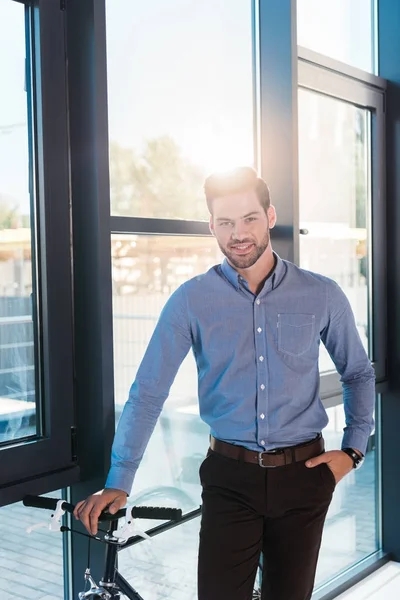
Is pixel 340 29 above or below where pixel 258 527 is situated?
above

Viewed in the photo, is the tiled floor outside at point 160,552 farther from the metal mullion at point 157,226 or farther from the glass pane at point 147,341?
the metal mullion at point 157,226

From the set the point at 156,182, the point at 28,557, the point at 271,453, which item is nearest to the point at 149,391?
the point at 271,453

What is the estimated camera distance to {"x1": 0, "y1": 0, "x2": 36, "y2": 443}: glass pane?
1919 millimetres

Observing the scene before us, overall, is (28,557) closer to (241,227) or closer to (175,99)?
(241,227)

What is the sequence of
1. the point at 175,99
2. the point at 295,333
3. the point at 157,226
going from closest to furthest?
the point at 295,333 < the point at 157,226 < the point at 175,99

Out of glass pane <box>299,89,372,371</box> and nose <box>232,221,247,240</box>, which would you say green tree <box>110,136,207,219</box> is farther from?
glass pane <box>299,89,372,371</box>

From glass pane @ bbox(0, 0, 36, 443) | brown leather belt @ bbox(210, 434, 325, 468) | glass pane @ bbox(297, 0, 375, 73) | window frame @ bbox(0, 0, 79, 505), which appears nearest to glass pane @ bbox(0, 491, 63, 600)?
window frame @ bbox(0, 0, 79, 505)

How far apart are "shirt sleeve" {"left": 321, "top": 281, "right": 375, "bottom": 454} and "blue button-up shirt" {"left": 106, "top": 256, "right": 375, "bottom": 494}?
0.10 metres

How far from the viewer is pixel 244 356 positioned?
2.01 meters

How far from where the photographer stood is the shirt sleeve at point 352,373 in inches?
85.9

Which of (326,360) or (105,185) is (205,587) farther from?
(326,360)

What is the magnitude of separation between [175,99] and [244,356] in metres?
0.97

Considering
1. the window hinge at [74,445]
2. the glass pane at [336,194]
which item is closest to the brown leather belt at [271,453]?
the window hinge at [74,445]

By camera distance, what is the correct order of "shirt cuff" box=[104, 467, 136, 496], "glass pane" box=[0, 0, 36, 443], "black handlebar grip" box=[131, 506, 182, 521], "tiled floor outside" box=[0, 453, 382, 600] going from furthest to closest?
"tiled floor outside" box=[0, 453, 382, 600], "glass pane" box=[0, 0, 36, 443], "shirt cuff" box=[104, 467, 136, 496], "black handlebar grip" box=[131, 506, 182, 521]
